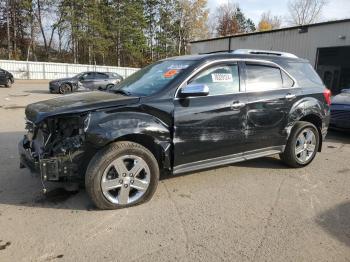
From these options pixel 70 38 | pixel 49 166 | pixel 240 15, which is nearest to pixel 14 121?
pixel 49 166

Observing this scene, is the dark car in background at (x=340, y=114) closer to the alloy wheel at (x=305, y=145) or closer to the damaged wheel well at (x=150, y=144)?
the alloy wheel at (x=305, y=145)

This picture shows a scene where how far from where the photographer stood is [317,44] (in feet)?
65.0

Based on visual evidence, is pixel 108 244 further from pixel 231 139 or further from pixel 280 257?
pixel 231 139

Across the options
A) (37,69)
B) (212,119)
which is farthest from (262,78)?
(37,69)

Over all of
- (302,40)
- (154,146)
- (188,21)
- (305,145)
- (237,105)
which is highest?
(188,21)

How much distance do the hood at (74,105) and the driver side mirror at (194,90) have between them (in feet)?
1.97

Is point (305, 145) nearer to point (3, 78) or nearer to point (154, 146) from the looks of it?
point (154, 146)

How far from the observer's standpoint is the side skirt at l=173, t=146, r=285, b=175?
4.53 meters

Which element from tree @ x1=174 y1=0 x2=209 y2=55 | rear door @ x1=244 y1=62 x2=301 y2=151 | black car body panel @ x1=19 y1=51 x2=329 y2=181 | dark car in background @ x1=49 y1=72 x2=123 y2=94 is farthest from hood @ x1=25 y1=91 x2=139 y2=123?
tree @ x1=174 y1=0 x2=209 y2=55

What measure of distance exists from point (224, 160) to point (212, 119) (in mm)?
665

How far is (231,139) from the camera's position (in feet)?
16.0

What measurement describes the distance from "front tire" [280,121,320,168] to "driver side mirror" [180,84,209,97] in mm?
2068

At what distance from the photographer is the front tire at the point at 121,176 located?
387 centimetres

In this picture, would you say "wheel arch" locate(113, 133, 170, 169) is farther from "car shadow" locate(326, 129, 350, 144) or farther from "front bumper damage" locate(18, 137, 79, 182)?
"car shadow" locate(326, 129, 350, 144)
